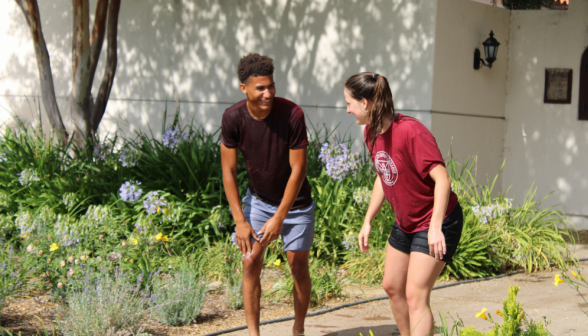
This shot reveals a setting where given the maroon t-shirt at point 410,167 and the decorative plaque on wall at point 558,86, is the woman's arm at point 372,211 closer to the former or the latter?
the maroon t-shirt at point 410,167

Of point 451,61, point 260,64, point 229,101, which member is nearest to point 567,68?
point 451,61

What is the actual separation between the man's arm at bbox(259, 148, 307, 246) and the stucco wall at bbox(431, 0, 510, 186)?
171 inches

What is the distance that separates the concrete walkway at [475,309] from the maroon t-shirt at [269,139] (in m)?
1.22

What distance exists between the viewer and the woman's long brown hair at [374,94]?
3145 mm

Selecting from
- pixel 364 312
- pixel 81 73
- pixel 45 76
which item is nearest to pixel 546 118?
pixel 364 312

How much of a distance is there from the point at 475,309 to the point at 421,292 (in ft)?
6.59

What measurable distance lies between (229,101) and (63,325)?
5.69 metres

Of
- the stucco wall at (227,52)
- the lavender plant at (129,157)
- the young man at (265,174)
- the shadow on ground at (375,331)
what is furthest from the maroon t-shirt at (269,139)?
the stucco wall at (227,52)

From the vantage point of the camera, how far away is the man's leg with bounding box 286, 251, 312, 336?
3.89m

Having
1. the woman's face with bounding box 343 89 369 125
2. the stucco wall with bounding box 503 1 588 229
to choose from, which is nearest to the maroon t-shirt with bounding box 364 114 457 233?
the woman's face with bounding box 343 89 369 125

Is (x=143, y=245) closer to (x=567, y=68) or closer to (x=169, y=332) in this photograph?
(x=169, y=332)

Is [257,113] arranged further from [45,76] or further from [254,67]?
[45,76]

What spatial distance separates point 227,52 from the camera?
30.4 feet

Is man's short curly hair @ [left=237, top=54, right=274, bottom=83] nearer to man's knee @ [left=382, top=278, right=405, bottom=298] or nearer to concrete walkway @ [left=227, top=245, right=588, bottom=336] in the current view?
man's knee @ [left=382, top=278, right=405, bottom=298]
